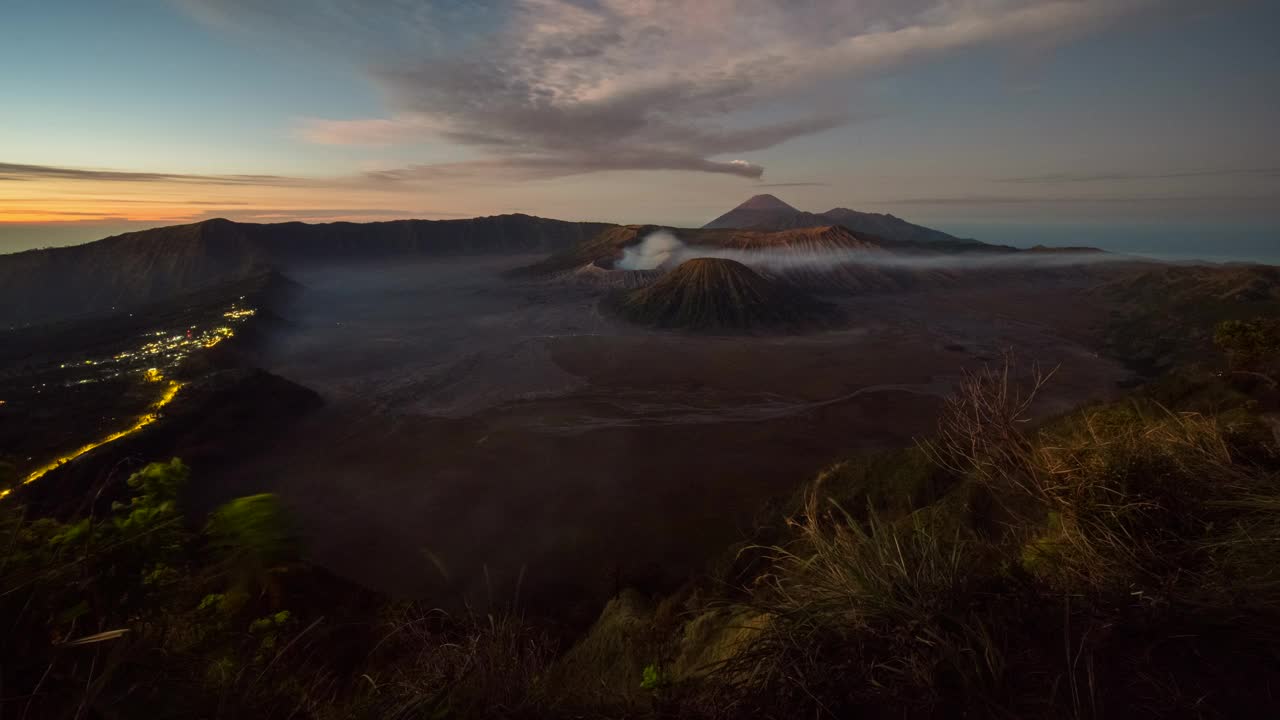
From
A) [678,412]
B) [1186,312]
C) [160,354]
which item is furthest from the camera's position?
[1186,312]

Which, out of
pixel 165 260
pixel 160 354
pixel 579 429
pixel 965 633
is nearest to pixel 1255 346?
pixel 965 633

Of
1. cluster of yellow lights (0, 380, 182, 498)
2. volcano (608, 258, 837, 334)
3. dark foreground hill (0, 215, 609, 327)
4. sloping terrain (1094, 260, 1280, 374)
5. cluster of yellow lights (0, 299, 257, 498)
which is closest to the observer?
cluster of yellow lights (0, 380, 182, 498)

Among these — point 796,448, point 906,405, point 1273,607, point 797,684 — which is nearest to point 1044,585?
point 1273,607

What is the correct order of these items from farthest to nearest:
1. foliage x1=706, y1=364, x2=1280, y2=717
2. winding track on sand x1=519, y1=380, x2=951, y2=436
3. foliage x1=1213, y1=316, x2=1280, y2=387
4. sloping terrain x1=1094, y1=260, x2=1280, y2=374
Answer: sloping terrain x1=1094, y1=260, x2=1280, y2=374
winding track on sand x1=519, y1=380, x2=951, y2=436
foliage x1=1213, y1=316, x2=1280, y2=387
foliage x1=706, y1=364, x2=1280, y2=717

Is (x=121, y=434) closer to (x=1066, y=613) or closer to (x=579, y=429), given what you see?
(x=579, y=429)

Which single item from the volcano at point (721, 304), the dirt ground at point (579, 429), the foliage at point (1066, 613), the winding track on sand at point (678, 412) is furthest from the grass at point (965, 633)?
the volcano at point (721, 304)

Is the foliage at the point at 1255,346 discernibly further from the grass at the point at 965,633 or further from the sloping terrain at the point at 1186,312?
the sloping terrain at the point at 1186,312

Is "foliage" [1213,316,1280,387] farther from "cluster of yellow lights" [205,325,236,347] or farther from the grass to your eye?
"cluster of yellow lights" [205,325,236,347]

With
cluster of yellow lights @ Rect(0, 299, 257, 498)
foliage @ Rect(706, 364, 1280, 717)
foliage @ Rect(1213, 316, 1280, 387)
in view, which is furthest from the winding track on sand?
foliage @ Rect(706, 364, 1280, 717)
